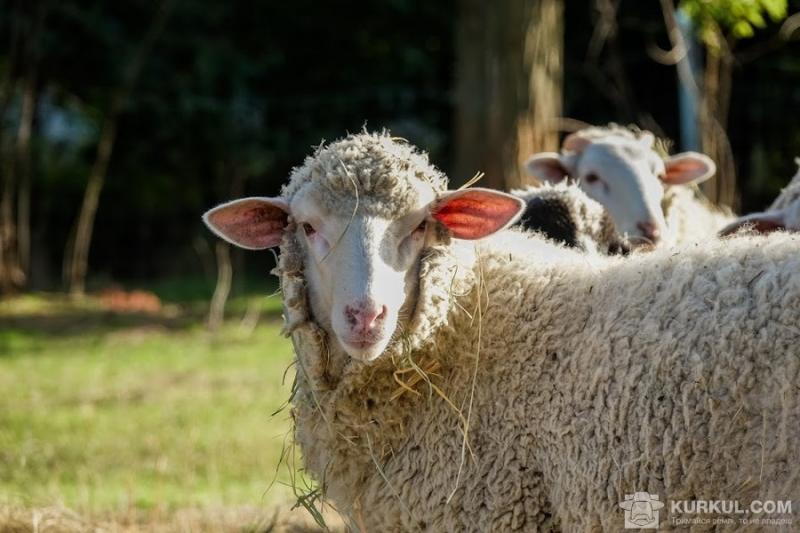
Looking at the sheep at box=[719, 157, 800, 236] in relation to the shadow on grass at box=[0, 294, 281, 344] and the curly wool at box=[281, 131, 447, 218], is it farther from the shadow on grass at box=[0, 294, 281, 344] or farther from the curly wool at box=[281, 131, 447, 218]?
the shadow on grass at box=[0, 294, 281, 344]

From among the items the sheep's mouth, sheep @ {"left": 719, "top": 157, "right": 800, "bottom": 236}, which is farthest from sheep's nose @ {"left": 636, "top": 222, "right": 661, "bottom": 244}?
the sheep's mouth

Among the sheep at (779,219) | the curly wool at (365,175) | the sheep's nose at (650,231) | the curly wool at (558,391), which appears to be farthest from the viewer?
the sheep's nose at (650,231)

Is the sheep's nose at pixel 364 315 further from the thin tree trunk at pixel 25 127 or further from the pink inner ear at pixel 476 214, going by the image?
the thin tree trunk at pixel 25 127

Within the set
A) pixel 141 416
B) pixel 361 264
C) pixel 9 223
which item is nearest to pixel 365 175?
pixel 361 264

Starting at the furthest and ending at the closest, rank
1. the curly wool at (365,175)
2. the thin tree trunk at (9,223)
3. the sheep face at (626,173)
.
→ the thin tree trunk at (9,223) → the sheep face at (626,173) → the curly wool at (365,175)

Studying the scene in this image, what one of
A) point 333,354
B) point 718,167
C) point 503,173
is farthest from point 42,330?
point 333,354

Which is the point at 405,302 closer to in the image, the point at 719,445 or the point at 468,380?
the point at 468,380

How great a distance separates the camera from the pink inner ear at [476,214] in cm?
394

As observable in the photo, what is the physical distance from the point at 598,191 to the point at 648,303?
290 cm

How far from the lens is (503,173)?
9766mm

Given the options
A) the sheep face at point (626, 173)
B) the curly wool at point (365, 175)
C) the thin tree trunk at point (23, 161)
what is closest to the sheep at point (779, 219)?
the sheep face at point (626, 173)

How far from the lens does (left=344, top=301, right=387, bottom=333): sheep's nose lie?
11.5 ft

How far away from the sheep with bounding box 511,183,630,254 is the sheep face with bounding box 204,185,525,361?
74 centimetres

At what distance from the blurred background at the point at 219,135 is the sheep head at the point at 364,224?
323 centimetres
